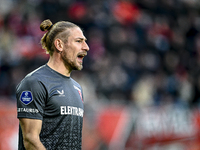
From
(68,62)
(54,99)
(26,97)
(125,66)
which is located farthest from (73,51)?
(125,66)

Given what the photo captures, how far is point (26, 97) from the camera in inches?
129

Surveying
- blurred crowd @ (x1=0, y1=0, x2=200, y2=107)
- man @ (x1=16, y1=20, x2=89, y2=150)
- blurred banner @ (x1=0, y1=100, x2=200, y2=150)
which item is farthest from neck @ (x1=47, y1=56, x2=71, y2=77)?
blurred crowd @ (x1=0, y1=0, x2=200, y2=107)

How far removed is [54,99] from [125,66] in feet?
24.5

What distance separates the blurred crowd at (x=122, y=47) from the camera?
10.3 meters

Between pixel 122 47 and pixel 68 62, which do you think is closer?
pixel 68 62

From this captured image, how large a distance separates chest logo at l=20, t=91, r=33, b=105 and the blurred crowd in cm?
578

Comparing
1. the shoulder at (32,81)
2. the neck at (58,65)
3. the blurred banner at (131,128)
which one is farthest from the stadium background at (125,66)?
the shoulder at (32,81)

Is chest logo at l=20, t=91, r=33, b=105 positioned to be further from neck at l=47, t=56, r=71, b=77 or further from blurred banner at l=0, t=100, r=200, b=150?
blurred banner at l=0, t=100, r=200, b=150

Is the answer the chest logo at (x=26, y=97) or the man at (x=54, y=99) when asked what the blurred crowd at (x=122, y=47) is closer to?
the man at (x=54, y=99)

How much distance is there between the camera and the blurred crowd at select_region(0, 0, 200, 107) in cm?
1029

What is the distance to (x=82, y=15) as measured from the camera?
40.1 feet

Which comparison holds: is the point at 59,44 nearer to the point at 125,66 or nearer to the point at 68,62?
the point at 68,62

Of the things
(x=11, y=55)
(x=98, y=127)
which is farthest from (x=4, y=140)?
(x=11, y=55)

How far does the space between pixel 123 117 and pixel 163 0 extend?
6678mm
